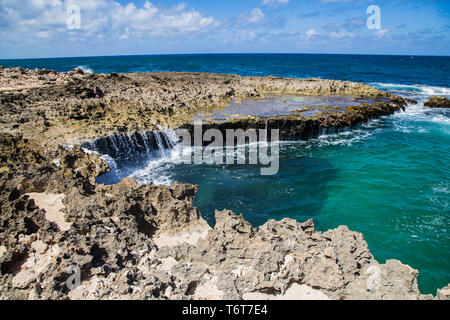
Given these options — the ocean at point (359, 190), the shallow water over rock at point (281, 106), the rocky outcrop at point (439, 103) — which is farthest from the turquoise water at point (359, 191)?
the rocky outcrop at point (439, 103)

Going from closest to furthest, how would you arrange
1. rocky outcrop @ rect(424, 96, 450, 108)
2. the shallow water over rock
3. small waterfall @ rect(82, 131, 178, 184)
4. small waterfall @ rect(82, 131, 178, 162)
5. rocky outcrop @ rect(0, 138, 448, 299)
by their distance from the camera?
rocky outcrop @ rect(0, 138, 448, 299)
small waterfall @ rect(82, 131, 178, 184)
small waterfall @ rect(82, 131, 178, 162)
the shallow water over rock
rocky outcrop @ rect(424, 96, 450, 108)

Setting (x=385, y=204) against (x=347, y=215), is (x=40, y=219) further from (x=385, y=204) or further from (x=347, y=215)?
(x=385, y=204)

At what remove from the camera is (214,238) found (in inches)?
272

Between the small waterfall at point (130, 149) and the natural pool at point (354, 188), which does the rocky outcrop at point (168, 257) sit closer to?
the natural pool at point (354, 188)

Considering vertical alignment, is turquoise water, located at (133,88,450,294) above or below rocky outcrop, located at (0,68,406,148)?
below

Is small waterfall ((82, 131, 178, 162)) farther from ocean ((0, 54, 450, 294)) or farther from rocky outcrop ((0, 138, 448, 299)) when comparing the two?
rocky outcrop ((0, 138, 448, 299))

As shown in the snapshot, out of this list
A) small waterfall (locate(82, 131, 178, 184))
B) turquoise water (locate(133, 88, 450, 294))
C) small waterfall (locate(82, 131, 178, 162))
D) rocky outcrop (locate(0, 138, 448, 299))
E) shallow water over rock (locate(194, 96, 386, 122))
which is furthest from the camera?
shallow water over rock (locate(194, 96, 386, 122))

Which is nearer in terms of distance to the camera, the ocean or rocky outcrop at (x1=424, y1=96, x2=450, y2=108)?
the ocean

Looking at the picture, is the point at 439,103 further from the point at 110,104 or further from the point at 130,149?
the point at 110,104

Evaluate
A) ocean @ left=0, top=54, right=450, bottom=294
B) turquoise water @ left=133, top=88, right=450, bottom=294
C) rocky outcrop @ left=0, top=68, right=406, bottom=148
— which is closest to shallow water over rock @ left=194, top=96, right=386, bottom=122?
rocky outcrop @ left=0, top=68, right=406, bottom=148

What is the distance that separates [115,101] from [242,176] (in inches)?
482

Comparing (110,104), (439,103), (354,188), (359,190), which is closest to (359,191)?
(359,190)

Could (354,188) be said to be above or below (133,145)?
below

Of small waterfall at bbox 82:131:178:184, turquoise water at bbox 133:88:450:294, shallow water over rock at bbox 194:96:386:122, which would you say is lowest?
turquoise water at bbox 133:88:450:294
